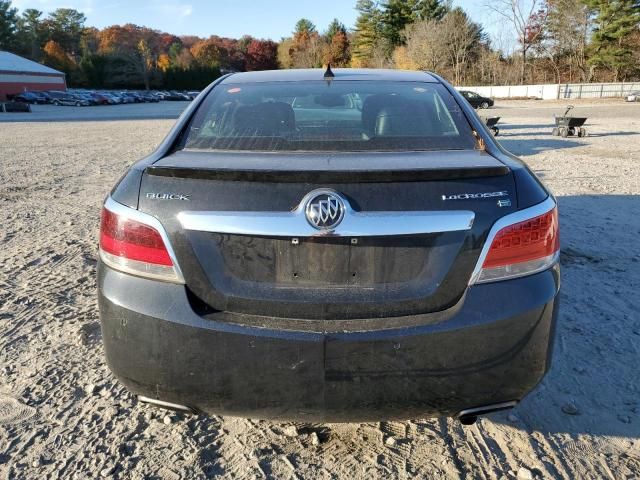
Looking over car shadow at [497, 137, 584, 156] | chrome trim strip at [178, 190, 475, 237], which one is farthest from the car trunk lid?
car shadow at [497, 137, 584, 156]

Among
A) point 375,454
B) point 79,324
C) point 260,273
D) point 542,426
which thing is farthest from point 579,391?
point 79,324

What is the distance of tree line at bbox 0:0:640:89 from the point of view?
208 feet

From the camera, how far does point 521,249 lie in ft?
6.48

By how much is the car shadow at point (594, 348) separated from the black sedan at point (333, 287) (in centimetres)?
77

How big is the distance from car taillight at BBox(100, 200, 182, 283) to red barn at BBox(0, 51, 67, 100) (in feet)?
239

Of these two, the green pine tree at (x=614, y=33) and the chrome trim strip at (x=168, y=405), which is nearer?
the chrome trim strip at (x=168, y=405)

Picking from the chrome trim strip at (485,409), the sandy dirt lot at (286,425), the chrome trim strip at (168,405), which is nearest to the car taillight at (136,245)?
the chrome trim strip at (168,405)

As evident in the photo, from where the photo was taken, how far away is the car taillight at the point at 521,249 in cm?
193

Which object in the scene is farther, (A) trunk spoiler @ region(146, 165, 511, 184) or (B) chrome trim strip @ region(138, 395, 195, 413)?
(B) chrome trim strip @ region(138, 395, 195, 413)

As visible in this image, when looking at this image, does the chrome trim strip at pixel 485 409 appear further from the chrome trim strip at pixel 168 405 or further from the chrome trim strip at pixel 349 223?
the chrome trim strip at pixel 168 405

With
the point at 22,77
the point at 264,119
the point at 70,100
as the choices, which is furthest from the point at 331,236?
the point at 22,77

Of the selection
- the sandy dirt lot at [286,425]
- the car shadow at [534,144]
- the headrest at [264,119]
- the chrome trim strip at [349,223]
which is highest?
the headrest at [264,119]

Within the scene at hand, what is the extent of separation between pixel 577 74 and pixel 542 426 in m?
76.4

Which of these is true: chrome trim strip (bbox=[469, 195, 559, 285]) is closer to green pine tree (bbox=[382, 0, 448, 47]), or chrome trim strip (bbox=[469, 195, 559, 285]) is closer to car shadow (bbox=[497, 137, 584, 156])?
car shadow (bbox=[497, 137, 584, 156])
